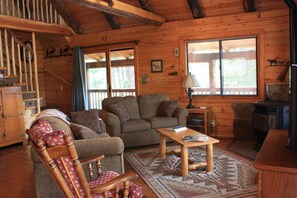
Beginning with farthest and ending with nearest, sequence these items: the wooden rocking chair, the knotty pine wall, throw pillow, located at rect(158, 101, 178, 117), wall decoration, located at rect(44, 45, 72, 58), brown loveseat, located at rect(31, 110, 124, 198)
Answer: wall decoration, located at rect(44, 45, 72, 58), throw pillow, located at rect(158, 101, 178, 117), the knotty pine wall, brown loveseat, located at rect(31, 110, 124, 198), the wooden rocking chair

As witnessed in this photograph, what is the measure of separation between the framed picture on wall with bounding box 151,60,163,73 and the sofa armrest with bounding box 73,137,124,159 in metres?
3.55

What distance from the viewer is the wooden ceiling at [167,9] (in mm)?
5168

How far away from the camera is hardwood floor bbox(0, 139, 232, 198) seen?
10.6 feet

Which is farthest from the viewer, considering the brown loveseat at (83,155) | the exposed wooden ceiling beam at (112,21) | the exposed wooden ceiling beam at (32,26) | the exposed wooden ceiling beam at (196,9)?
the exposed wooden ceiling beam at (112,21)

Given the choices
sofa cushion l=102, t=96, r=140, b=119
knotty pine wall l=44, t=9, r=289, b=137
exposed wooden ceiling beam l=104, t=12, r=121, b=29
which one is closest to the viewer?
knotty pine wall l=44, t=9, r=289, b=137

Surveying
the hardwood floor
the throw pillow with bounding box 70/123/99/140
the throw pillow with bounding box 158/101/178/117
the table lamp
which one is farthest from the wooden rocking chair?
the table lamp

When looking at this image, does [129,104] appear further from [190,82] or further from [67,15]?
[67,15]

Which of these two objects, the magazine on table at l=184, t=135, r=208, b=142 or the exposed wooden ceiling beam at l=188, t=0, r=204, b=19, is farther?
the exposed wooden ceiling beam at l=188, t=0, r=204, b=19

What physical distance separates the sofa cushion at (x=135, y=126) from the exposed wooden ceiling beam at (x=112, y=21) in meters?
2.85

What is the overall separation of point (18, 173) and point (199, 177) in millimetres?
2557

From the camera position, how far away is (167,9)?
595cm

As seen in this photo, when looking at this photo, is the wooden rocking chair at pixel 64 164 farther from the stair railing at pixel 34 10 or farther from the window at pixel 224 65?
the stair railing at pixel 34 10

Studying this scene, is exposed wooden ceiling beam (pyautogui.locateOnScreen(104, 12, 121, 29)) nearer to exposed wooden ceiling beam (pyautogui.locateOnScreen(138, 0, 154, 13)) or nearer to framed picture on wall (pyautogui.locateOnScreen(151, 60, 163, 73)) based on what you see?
exposed wooden ceiling beam (pyautogui.locateOnScreen(138, 0, 154, 13))

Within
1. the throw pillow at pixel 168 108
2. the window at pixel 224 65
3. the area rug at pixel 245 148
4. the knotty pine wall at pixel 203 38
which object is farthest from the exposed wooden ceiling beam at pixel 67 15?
the area rug at pixel 245 148
